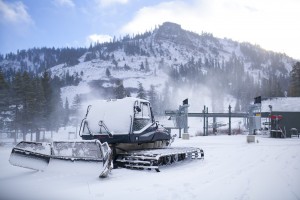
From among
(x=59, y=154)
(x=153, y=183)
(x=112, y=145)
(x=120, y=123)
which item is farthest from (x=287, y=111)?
(x=59, y=154)

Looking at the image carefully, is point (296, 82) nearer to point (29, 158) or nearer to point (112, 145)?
point (112, 145)

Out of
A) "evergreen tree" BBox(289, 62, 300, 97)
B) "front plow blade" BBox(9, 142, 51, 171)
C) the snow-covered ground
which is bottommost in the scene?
the snow-covered ground

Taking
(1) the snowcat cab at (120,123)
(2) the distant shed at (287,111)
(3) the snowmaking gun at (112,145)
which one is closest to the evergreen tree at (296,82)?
(2) the distant shed at (287,111)

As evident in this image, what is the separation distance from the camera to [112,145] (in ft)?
32.3

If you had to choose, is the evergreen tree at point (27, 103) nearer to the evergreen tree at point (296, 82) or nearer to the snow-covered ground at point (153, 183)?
the snow-covered ground at point (153, 183)

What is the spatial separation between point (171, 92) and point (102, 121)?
146m

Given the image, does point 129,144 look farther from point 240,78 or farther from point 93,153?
point 240,78

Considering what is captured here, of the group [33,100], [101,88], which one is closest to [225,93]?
[101,88]

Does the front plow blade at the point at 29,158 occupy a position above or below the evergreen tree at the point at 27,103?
below

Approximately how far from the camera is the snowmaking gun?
7.95 m

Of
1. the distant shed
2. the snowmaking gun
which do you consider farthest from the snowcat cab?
the distant shed

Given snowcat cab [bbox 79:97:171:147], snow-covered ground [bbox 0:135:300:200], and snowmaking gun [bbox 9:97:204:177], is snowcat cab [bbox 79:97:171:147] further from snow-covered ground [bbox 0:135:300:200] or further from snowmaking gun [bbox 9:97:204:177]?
snow-covered ground [bbox 0:135:300:200]

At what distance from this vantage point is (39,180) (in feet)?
23.6

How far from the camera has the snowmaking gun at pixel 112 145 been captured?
7.95m
